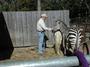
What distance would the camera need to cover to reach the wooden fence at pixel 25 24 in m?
15.6

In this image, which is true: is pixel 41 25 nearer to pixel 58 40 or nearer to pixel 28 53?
pixel 58 40

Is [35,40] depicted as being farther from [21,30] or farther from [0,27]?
[0,27]

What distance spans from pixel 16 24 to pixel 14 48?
1.25m

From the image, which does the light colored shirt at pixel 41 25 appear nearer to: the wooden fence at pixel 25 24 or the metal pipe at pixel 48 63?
the wooden fence at pixel 25 24

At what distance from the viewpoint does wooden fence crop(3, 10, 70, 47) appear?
15578mm

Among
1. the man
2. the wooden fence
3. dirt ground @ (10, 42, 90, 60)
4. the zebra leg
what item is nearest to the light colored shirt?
the man

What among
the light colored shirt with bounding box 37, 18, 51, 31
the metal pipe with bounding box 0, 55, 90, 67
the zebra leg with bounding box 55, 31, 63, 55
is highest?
the metal pipe with bounding box 0, 55, 90, 67

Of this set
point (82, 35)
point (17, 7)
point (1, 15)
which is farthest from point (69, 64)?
point (17, 7)

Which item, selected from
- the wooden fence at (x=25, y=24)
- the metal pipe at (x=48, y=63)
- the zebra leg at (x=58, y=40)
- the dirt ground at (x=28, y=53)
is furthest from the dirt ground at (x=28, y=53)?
the metal pipe at (x=48, y=63)

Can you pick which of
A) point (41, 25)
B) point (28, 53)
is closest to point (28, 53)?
point (28, 53)

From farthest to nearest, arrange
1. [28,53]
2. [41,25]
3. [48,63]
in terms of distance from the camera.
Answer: [28,53] < [41,25] < [48,63]

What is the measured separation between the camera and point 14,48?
15.9m

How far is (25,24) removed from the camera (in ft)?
52.2

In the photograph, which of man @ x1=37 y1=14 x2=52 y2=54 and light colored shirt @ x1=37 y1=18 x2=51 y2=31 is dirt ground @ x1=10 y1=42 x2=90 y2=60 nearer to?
man @ x1=37 y1=14 x2=52 y2=54
